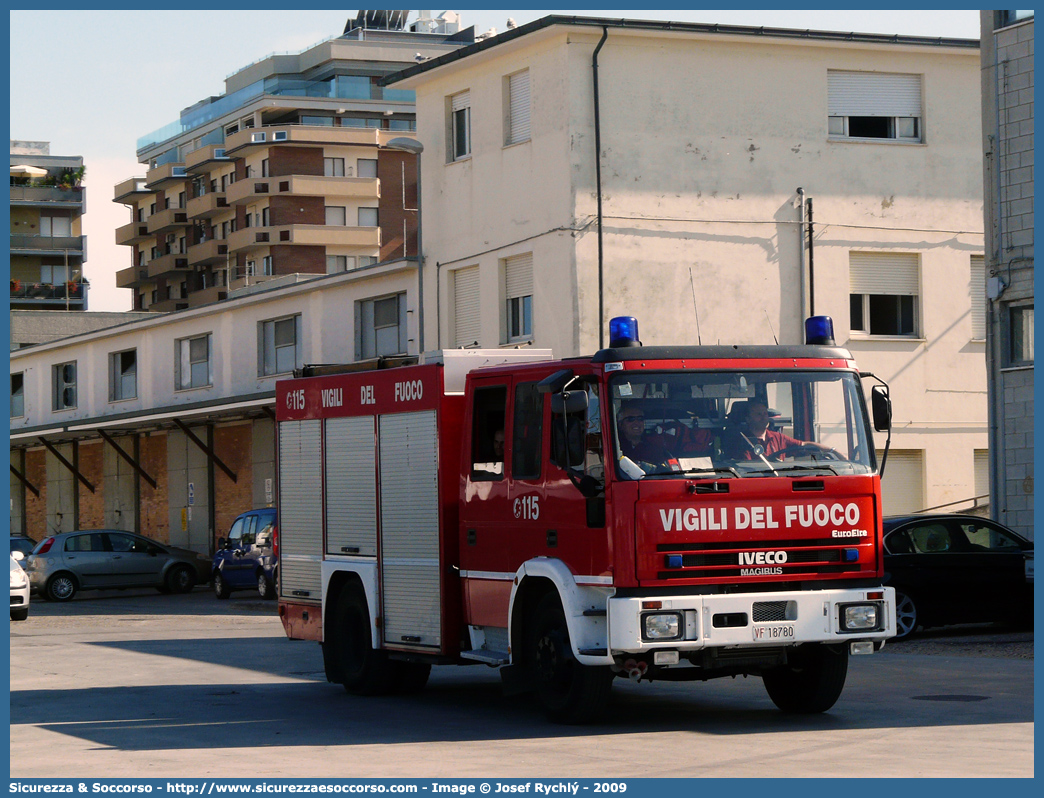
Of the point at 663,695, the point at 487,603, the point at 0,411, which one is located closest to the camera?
the point at 0,411

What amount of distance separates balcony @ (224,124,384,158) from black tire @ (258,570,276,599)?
61176 mm

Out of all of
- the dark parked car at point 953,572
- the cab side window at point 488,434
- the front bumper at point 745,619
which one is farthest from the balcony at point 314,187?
the front bumper at point 745,619

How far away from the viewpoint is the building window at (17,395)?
2191 inches

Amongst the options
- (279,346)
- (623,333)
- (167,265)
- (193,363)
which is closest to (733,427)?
(623,333)

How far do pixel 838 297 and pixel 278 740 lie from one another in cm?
2203

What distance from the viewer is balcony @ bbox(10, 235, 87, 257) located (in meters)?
106

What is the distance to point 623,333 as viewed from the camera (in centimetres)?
1182

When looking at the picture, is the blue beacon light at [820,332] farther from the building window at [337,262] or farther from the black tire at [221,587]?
the building window at [337,262]

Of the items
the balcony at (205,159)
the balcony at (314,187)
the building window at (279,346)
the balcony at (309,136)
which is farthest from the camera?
the balcony at (205,159)

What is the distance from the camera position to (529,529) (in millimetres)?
11992

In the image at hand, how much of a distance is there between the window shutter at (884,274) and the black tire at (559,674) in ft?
69.7

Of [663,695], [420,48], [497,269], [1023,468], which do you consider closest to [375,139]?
[420,48]

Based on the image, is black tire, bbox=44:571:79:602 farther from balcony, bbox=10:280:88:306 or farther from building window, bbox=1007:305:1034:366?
balcony, bbox=10:280:88:306
